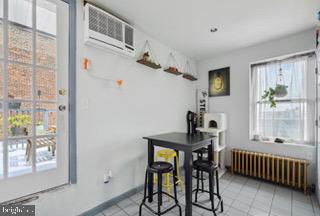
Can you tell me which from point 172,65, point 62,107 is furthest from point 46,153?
point 172,65

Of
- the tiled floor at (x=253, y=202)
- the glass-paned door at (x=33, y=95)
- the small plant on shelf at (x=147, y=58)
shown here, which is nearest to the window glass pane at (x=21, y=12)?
the glass-paned door at (x=33, y=95)

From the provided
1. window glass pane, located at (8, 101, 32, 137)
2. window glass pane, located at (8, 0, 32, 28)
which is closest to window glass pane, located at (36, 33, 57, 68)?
window glass pane, located at (8, 0, 32, 28)

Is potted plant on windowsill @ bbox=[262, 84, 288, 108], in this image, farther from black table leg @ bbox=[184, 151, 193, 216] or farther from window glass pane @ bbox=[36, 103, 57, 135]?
window glass pane @ bbox=[36, 103, 57, 135]

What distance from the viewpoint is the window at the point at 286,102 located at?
8.55 feet

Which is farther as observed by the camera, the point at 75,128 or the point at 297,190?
the point at 297,190

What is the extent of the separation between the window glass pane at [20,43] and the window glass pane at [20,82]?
0.26 feet

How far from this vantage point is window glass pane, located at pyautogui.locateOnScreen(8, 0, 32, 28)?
1415mm

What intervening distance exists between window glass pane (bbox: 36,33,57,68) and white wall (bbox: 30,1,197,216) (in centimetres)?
25

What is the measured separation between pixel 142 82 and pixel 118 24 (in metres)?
0.91

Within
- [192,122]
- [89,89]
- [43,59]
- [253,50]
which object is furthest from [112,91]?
[253,50]

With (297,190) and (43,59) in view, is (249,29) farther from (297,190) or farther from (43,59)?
(43,59)

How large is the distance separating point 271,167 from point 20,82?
151 inches

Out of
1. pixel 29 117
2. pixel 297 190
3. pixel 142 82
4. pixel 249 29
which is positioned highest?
pixel 249 29

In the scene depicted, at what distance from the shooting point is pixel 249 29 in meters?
2.47
